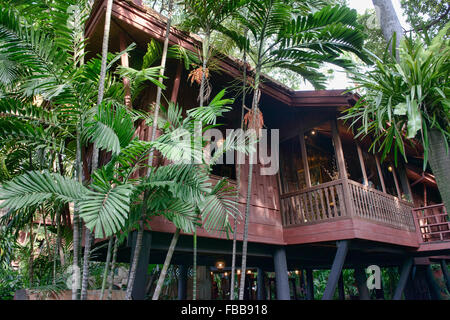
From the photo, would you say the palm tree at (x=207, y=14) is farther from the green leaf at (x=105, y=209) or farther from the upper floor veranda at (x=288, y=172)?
the green leaf at (x=105, y=209)

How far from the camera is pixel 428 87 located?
3.56 metres

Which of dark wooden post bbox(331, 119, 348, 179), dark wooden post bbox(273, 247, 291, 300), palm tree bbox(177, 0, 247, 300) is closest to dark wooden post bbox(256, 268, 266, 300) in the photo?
dark wooden post bbox(273, 247, 291, 300)

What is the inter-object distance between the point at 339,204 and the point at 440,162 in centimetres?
233

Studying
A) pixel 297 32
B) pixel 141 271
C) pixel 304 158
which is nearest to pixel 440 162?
pixel 297 32

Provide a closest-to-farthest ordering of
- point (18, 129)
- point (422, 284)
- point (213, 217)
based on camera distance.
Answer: point (18, 129)
point (213, 217)
point (422, 284)

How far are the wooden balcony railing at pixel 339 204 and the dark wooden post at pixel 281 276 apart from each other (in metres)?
0.58

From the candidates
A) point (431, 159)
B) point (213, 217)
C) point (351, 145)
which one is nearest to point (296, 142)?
point (351, 145)

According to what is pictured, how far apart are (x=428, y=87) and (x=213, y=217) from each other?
2.71 metres

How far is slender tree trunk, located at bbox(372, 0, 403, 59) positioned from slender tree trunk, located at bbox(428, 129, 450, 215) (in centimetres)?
322

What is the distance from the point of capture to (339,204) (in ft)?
19.1

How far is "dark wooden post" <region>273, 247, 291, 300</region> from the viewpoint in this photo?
5668 mm

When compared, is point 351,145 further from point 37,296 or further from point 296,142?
point 37,296

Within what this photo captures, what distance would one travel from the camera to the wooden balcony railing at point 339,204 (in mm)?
5738

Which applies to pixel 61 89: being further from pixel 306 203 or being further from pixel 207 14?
pixel 306 203
